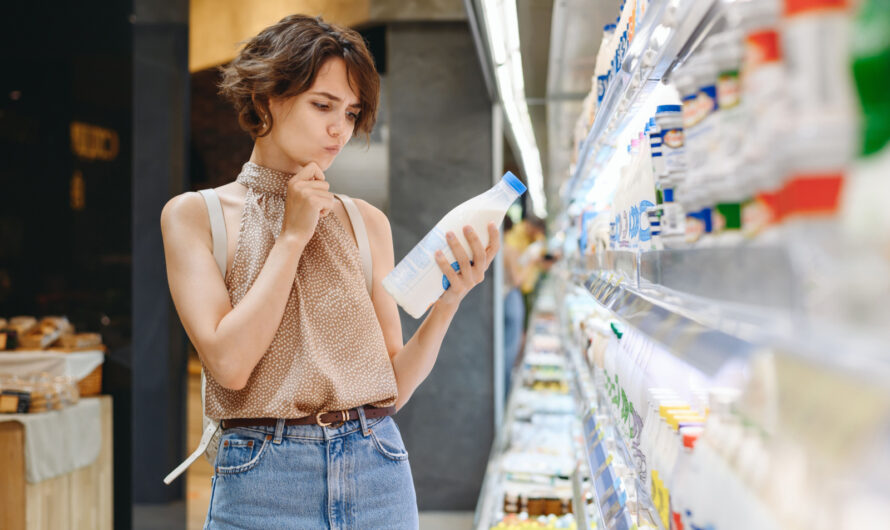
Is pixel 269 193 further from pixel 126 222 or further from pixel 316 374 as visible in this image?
pixel 126 222

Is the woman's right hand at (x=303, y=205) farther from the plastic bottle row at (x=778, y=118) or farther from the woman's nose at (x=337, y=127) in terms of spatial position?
the plastic bottle row at (x=778, y=118)

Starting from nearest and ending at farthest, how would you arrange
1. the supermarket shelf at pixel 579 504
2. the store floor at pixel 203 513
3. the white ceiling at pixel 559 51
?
the supermarket shelf at pixel 579 504
the white ceiling at pixel 559 51
the store floor at pixel 203 513

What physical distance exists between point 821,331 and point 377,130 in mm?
3920

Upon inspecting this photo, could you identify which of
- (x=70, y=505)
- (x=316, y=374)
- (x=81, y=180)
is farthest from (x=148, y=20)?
(x=316, y=374)

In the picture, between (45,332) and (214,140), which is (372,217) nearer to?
(45,332)

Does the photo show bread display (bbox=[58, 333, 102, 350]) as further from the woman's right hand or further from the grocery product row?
the woman's right hand

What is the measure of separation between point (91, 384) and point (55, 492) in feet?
1.48

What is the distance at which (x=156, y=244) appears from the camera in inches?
127

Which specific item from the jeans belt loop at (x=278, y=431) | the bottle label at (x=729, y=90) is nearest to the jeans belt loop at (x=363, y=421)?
the jeans belt loop at (x=278, y=431)

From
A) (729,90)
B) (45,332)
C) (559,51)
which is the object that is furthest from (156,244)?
(729,90)

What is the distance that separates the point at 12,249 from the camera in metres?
3.04

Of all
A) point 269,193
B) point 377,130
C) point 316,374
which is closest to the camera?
point 316,374

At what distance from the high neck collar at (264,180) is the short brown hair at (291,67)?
67mm

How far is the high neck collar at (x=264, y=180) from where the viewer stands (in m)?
1.35
